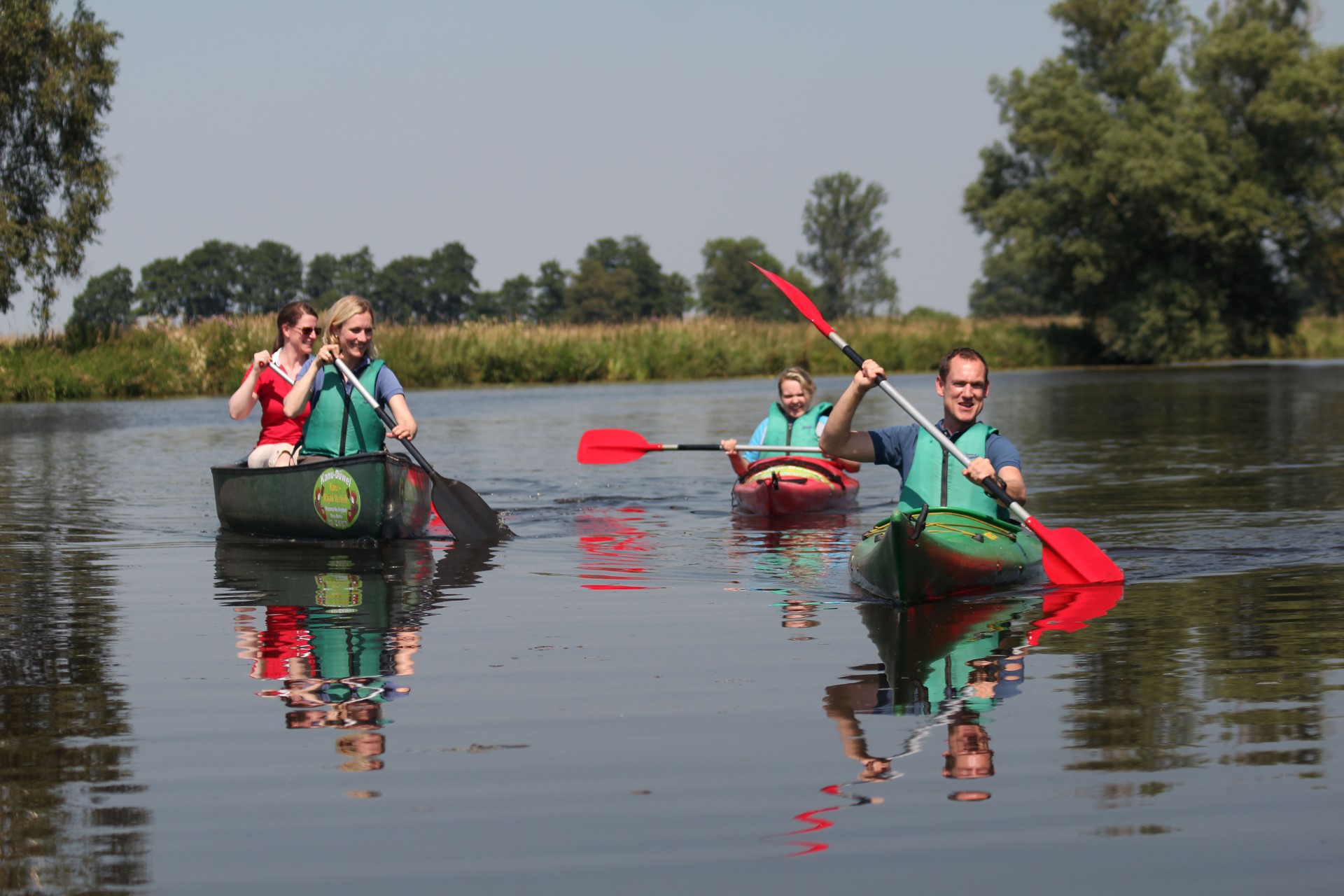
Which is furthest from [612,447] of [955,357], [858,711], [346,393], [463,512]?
[858,711]

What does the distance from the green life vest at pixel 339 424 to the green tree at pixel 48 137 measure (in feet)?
72.7

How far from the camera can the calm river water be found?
2.86 meters

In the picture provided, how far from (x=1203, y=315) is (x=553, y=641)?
130ft

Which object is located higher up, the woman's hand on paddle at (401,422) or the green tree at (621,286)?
the green tree at (621,286)

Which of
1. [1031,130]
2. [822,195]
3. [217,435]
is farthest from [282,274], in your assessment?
[217,435]

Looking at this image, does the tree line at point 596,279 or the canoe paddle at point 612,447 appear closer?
the canoe paddle at point 612,447

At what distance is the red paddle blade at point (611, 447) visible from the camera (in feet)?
35.3

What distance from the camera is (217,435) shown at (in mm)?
18219

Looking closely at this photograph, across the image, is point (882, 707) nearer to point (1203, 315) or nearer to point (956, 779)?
point (956, 779)

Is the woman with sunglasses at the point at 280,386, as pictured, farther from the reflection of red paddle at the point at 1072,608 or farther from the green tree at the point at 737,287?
the green tree at the point at 737,287

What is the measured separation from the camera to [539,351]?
31.0 m

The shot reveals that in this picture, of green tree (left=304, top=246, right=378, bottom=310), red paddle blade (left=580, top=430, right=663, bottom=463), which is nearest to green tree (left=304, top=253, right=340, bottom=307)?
green tree (left=304, top=246, right=378, bottom=310)

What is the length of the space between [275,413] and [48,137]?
23946 mm

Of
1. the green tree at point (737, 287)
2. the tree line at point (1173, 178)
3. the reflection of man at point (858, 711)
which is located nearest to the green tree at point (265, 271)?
the green tree at point (737, 287)
